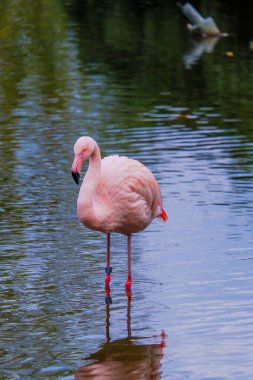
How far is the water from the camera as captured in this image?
24.7 ft

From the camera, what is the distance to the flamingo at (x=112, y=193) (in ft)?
27.5

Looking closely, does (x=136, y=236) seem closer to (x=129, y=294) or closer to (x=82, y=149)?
(x=129, y=294)

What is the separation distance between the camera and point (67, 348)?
24.9 feet

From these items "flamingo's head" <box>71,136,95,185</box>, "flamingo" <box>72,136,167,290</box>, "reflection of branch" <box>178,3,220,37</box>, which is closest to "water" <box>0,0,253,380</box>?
"flamingo" <box>72,136,167,290</box>

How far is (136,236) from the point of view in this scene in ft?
35.0

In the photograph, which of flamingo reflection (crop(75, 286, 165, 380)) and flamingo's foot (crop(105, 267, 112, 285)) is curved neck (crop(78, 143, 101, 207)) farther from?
flamingo reflection (crop(75, 286, 165, 380))

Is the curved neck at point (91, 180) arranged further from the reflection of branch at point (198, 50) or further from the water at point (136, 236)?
the reflection of branch at point (198, 50)

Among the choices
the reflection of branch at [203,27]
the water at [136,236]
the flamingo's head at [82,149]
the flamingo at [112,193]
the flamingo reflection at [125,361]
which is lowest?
the reflection of branch at [203,27]

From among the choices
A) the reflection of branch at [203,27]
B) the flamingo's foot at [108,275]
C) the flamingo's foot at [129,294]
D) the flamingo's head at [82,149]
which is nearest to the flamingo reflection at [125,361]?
the flamingo's foot at [129,294]

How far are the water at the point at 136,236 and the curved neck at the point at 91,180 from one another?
2.69ft

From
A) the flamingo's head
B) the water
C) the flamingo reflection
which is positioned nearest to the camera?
the flamingo reflection

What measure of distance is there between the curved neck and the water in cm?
82

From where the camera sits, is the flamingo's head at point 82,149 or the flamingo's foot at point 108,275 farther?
the flamingo's foot at point 108,275

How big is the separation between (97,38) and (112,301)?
867 inches
